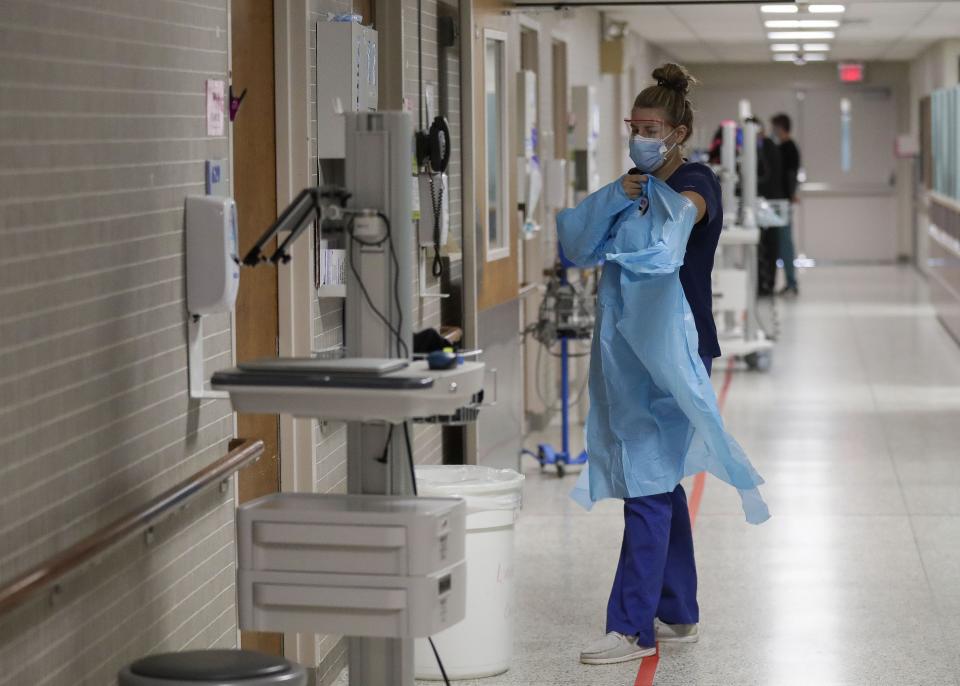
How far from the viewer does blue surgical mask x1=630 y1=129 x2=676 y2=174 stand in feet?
13.8

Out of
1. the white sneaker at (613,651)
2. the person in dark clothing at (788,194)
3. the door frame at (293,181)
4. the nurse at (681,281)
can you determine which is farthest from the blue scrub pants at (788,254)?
the door frame at (293,181)

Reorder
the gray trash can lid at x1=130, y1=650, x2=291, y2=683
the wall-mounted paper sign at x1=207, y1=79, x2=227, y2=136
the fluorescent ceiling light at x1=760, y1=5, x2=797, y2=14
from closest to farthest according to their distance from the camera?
1. the gray trash can lid at x1=130, y1=650, x2=291, y2=683
2. the wall-mounted paper sign at x1=207, y1=79, x2=227, y2=136
3. the fluorescent ceiling light at x1=760, y1=5, x2=797, y2=14

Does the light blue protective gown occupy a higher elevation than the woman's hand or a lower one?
lower

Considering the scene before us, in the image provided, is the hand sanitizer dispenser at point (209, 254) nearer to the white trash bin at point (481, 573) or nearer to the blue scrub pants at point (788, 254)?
the white trash bin at point (481, 573)

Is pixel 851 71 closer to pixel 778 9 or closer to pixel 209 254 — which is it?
pixel 778 9

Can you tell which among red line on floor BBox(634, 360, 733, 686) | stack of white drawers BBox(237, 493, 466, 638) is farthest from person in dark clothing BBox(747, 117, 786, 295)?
stack of white drawers BBox(237, 493, 466, 638)

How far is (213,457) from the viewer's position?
343 centimetres

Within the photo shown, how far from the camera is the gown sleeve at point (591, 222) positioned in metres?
4.22

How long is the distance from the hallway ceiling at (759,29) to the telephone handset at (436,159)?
5.31m

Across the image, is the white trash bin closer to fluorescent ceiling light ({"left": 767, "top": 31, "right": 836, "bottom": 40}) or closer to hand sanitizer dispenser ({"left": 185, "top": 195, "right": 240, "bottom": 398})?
hand sanitizer dispenser ({"left": 185, "top": 195, "right": 240, "bottom": 398})

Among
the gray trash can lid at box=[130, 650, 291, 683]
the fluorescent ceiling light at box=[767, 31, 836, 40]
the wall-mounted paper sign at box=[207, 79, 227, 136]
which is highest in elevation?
the fluorescent ceiling light at box=[767, 31, 836, 40]

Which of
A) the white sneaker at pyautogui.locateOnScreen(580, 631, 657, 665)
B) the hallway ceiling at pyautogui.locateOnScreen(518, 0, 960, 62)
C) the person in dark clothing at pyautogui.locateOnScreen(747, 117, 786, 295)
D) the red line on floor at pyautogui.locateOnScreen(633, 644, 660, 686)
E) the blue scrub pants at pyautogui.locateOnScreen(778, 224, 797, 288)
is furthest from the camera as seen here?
the blue scrub pants at pyautogui.locateOnScreen(778, 224, 797, 288)

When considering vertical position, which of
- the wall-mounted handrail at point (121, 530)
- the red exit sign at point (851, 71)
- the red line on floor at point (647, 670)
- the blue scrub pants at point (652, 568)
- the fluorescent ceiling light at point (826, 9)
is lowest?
the red line on floor at point (647, 670)

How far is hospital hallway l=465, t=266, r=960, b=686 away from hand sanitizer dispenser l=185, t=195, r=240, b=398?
1.49 m
